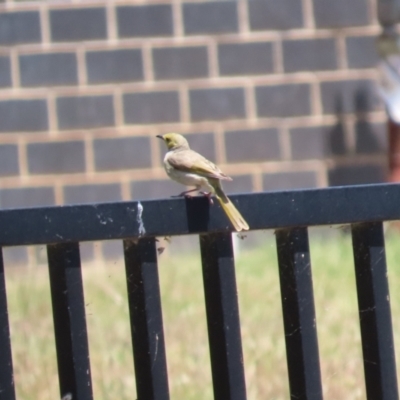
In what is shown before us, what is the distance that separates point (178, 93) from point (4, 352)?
170 inches

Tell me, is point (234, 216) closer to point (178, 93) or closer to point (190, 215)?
point (190, 215)

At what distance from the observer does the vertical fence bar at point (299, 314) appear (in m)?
2.98

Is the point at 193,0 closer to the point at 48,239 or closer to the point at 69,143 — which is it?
the point at 69,143

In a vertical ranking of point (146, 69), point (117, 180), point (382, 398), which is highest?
point (146, 69)

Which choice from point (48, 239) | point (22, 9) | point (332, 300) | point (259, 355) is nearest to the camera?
point (48, 239)

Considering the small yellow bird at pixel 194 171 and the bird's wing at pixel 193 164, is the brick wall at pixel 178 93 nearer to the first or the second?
the small yellow bird at pixel 194 171

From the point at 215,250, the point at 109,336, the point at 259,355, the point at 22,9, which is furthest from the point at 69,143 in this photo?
the point at 215,250

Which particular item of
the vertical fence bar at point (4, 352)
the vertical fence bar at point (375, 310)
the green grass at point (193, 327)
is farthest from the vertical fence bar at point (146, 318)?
the green grass at point (193, 327)

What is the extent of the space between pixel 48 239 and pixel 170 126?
4.22m

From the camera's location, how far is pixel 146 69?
7.08 m

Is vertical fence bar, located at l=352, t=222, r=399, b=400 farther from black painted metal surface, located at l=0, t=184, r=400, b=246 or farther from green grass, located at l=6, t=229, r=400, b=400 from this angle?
green grass, located at l=6, t=229, r=400, b=400

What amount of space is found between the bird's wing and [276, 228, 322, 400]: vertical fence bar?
89cm

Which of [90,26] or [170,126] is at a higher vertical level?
[90,26]

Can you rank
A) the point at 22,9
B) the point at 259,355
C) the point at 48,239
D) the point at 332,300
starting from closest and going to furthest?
the point at 48,239 → the point at 259,355 → the point at 332,300 → the point at 22,9
